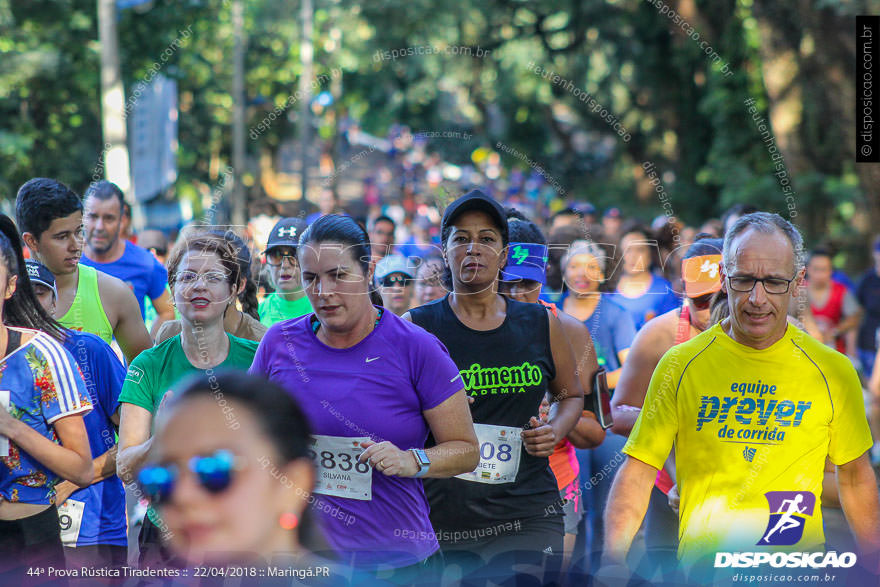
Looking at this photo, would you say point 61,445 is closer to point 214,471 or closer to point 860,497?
point 214,471

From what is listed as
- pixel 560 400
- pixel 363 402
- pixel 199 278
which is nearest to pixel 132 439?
pixel 199 278

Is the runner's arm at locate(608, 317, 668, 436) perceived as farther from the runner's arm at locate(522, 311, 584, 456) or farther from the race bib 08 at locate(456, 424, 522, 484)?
the race bib 08 at locate(456, 424, 522, 484)

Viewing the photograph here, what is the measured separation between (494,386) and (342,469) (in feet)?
3.11

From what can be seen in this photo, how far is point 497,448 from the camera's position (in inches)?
164

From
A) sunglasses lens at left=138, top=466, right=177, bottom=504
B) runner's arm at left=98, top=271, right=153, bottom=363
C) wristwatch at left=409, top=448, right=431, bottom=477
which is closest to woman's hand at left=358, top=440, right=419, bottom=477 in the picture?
wristwatch at left=409, top=448, right=431, bottom=477

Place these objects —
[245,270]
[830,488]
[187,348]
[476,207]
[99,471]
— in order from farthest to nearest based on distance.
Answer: [245,270]
[476,207]
[187,348]
[99,471]
[830,488]

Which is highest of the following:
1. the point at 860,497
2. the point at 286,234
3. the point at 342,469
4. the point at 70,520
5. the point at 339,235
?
the point at 286,234

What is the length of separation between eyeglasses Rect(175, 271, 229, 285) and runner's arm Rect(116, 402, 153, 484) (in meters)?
0.54

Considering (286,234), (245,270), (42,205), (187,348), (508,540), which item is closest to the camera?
(187,348)

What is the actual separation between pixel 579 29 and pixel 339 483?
1931 cm

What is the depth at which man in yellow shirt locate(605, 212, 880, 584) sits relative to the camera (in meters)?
3.22

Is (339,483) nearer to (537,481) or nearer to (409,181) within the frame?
(537,481)

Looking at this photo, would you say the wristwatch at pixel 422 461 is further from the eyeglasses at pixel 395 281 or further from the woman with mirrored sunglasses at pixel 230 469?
the eyeglasses at pixel 395 281

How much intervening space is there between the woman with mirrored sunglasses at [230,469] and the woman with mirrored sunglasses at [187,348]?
1.73 m
